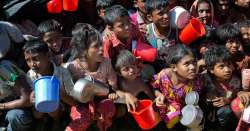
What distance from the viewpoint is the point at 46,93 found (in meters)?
3.47

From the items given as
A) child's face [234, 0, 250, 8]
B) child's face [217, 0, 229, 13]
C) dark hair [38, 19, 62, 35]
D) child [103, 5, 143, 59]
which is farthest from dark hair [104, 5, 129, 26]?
child's face [234, 0, 250, 8]

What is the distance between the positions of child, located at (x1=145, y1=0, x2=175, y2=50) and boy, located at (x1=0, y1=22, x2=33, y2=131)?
1.02 m

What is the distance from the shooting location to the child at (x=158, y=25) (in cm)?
423

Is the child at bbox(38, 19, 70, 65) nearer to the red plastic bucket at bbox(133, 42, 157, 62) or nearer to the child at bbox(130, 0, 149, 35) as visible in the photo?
the red plastic bucket at bbox(133, 42, 157, 62)

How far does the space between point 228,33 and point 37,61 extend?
54.1 inches

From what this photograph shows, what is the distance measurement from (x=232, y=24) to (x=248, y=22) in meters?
0.12

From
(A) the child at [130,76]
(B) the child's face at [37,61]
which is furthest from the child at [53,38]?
(A) the child at [130,76]

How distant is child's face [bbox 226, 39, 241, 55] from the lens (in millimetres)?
4246

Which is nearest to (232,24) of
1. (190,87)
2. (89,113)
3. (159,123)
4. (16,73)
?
(190,87)

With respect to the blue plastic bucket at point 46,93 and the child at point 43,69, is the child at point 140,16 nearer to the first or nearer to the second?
the child at point 43,69

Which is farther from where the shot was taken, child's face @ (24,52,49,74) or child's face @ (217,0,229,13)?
child's face @ (217,0,229,13)

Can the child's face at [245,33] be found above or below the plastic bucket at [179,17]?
below

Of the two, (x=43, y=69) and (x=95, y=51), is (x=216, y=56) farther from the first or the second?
(x=43, y=69)

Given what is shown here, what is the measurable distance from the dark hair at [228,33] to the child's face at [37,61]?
129 centimetres
